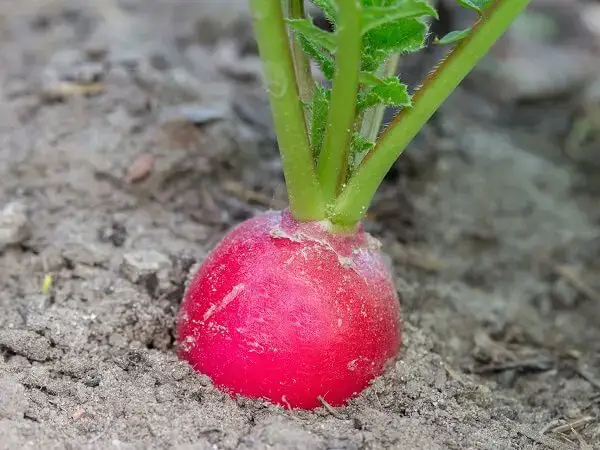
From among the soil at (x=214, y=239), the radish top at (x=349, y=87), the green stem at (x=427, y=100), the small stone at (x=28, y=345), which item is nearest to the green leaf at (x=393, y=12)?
the radish top at (x=349, y=87)

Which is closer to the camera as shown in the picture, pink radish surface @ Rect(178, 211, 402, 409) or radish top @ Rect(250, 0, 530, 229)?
radish top @ Rect(250, 0, 530, 229)

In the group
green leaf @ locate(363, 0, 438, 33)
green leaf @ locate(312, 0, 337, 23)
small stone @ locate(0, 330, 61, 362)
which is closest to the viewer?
green leaf @ locate(363, 0, 438, 33)

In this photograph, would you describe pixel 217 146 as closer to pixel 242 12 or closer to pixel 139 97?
pixel 139 97

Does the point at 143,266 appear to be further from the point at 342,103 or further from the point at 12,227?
the point at 342,103

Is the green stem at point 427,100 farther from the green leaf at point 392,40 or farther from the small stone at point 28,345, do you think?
the small stone at point 28,345

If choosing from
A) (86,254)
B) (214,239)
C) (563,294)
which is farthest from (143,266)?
(563,294)

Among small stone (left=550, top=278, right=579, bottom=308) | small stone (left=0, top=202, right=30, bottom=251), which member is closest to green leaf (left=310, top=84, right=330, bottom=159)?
small stone (left=0, top=202, right=30, bottom=251)

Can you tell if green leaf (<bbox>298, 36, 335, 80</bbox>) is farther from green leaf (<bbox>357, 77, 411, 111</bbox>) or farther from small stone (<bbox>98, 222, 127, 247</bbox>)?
small stone (<bbox>98, 222, 127, 247</bbox>)
